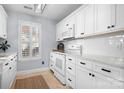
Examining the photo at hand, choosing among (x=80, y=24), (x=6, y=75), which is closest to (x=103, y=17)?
(x=80, y=24)

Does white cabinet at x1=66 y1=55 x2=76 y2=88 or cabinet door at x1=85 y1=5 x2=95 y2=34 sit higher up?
cabinet door at x1=85 y1=5 x2=95 y2=34

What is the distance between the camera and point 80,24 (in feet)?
7.53

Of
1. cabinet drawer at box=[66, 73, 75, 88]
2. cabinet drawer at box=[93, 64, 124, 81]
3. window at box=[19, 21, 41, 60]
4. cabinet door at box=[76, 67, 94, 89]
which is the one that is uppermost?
window at box=[19, 21, 41, 60]

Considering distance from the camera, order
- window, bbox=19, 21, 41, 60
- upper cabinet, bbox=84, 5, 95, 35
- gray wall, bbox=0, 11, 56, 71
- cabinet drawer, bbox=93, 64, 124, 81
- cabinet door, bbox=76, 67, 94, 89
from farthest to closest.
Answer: window, bbox=19, 21, 41, 60 < gray wall, bbox=0, 11, 56, 71 < upper cabinet, bbox=84, 5, 95, 35 < cabinet door, bbox=76, 67, 94, 89 < cabinet drawer, bbox=93, 64, 124, 81

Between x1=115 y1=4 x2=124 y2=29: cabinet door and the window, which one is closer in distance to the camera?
x1=115 y1=4 x2=124 y2=29: cabinet door

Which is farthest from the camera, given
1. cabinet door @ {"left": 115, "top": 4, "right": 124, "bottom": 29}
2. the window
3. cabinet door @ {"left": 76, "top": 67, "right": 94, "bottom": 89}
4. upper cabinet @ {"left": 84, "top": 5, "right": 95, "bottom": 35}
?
Result: the window

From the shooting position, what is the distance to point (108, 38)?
1.83m

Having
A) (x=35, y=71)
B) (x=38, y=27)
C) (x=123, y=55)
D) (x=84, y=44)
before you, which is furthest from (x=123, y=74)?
(x=38, y=27)

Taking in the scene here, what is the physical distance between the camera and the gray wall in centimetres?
313

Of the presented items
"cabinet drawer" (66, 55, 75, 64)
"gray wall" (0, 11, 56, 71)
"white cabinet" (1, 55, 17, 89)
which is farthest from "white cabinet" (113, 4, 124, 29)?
"gray wall" (0, 11, 56, 71)

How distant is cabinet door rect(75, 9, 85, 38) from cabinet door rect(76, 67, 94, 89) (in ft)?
3.24

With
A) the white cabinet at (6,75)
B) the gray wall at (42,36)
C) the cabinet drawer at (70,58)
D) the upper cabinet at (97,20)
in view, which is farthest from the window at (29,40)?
the cabinet drawer at (70,58)

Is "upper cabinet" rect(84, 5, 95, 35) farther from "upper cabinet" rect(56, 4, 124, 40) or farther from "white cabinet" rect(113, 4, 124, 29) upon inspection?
"white cabinet" rect(113, 4, 124, 29)

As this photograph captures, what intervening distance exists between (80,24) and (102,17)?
72 centimetres
